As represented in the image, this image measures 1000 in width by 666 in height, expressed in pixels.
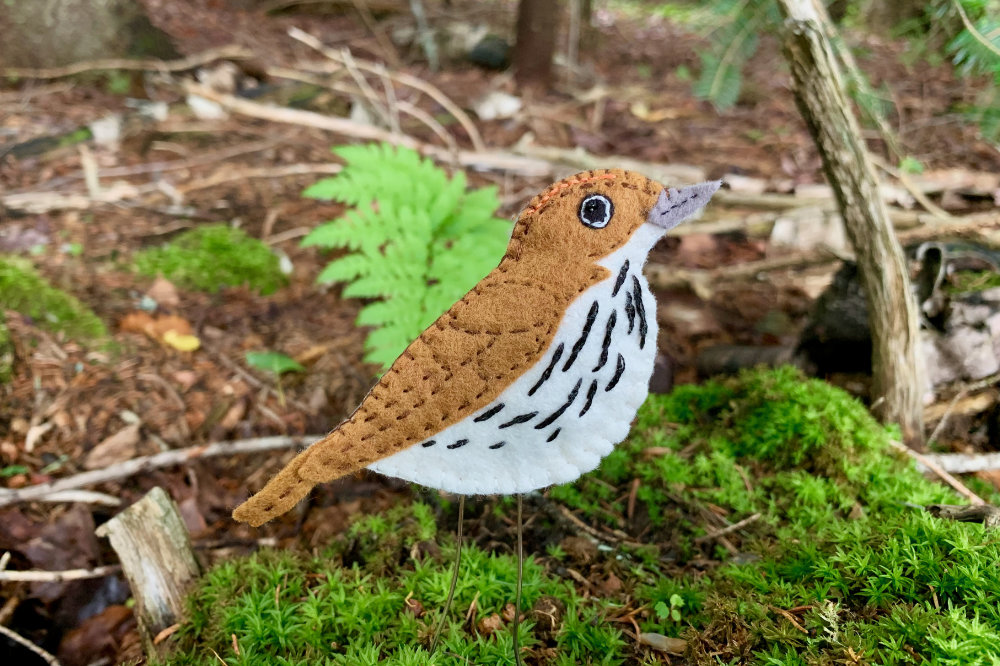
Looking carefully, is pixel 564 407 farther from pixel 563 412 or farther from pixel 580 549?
pixel 580 549

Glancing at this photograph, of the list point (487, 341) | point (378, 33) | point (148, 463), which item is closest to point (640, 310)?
point (487, 341)

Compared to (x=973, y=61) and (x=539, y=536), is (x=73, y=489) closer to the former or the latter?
(x=539, y=536)

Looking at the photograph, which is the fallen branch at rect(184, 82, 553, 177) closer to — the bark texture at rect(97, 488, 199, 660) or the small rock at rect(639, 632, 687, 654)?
the bark texture at rect(97, 488, 199, 660)

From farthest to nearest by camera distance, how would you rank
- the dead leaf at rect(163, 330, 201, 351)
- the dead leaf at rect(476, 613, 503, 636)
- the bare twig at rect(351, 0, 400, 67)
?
the bare twig at rect(351, 0, 400, 67)
the dead leaf at rect(163, 330, 201, 351)
the dead leaf at rect(476, 613, 503, 636)

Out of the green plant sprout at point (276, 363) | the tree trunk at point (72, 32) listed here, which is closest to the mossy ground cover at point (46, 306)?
the green plant sprout at point (276, 363)

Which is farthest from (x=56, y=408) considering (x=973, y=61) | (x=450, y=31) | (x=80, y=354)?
(x=450, y=31)

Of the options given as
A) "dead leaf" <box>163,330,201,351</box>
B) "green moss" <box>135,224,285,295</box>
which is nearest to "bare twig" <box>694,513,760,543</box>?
"dead leaf" <box>163,330,201,351</box>

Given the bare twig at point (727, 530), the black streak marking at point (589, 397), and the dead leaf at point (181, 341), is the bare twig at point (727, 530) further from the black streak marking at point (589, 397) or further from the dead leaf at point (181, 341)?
the dead leaf at point (181, 341)
